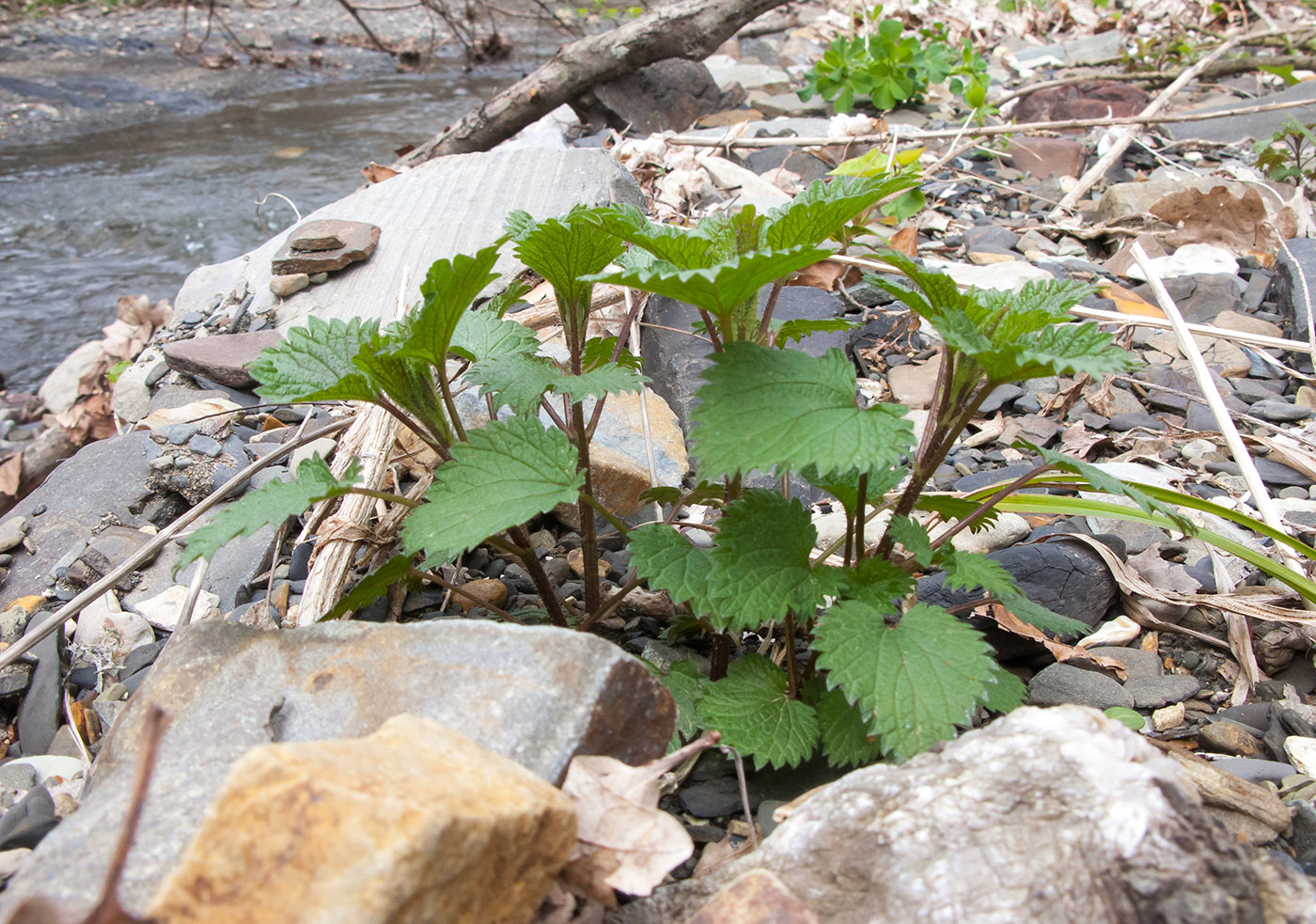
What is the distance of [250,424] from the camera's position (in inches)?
105

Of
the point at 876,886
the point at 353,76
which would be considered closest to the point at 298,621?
the point at 876,886

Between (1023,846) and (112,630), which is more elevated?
(1023,846)

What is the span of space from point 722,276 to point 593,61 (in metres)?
4.53

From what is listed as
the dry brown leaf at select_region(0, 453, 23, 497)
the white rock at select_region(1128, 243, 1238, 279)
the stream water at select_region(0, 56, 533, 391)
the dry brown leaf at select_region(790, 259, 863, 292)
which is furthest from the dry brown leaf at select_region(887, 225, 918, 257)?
the stream water at select_region(0, 56, 533, 391)

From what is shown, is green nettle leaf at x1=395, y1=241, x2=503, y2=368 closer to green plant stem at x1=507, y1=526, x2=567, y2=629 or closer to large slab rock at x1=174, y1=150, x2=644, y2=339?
green plant stem at x1=507, y1=526, x2=567, y2=629

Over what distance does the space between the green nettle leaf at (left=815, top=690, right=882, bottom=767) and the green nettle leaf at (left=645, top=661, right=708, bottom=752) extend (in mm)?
192

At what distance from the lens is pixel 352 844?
80 centimetres

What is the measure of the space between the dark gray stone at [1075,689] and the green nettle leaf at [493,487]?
93 centimetres

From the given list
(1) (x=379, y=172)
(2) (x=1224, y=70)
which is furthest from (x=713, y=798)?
(2) (x=1224, y=70)

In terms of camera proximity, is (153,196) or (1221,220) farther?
(153,196)

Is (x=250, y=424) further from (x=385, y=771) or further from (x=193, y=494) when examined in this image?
(x=385, y=771)

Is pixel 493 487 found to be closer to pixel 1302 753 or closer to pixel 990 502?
pixel 990 502

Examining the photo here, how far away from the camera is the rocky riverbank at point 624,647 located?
2.97 ft

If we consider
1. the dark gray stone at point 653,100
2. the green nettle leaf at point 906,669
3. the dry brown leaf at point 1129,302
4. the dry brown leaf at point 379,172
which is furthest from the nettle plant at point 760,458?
the dark gray stone at point 653,100
